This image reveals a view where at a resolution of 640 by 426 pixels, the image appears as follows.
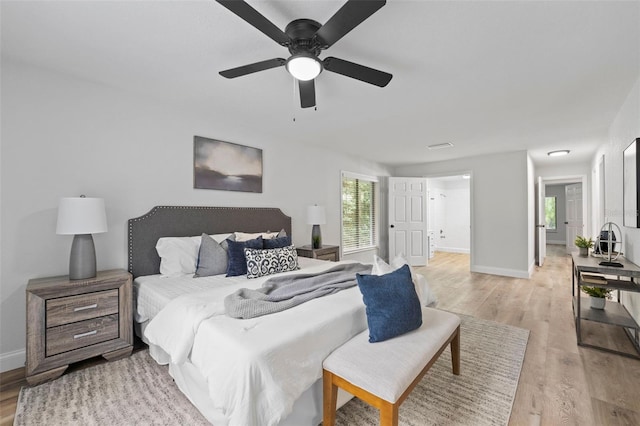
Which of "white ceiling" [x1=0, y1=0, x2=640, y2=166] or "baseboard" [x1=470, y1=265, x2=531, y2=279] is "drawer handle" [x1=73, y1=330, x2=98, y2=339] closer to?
"white ceiling" [x1=0, y1=0, x2=640, y2=166]

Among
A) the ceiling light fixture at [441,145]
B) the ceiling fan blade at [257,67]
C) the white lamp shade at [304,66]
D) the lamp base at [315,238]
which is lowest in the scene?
the lamp base at [315,238]

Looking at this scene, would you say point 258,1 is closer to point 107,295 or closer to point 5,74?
point 5,74

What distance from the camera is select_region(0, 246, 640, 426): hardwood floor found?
177cm

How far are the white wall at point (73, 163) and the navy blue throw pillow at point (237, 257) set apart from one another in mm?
839

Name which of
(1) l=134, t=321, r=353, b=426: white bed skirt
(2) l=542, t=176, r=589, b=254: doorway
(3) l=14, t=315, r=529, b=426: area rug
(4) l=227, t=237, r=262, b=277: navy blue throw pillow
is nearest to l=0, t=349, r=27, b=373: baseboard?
(3) l=14, t=315, r=529, b=426: area rug

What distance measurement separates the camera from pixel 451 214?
29.0ft

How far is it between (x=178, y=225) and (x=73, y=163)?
107cm

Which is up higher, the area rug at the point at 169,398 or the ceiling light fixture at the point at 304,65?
the ceiling light fixture at the point at 304,65

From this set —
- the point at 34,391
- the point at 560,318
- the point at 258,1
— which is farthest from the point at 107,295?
the point at 560,318

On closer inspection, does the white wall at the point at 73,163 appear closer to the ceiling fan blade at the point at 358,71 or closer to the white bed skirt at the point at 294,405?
the white bed skirt at the point at 294,405

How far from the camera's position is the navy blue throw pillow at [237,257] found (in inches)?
111

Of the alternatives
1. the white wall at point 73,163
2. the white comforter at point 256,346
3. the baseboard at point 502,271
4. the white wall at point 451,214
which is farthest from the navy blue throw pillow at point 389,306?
the white wall at point 451,214

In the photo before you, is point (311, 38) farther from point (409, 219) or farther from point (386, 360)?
point (409, 219)

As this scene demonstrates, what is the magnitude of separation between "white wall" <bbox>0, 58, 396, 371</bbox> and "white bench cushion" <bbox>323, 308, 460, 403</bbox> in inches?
98.2
